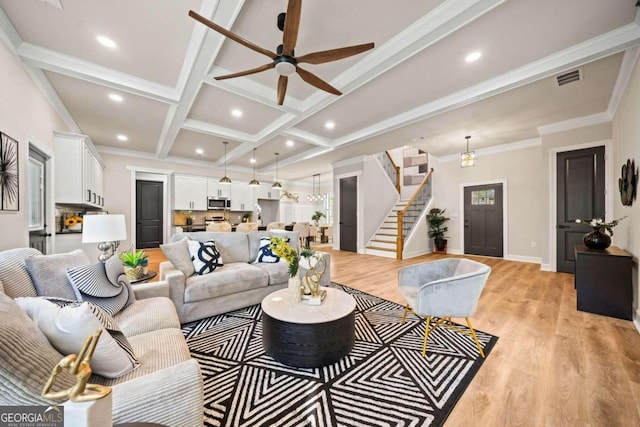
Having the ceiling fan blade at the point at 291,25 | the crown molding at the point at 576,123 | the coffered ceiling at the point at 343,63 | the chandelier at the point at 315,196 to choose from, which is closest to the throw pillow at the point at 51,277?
the coffered ceiling at the point at 343,63

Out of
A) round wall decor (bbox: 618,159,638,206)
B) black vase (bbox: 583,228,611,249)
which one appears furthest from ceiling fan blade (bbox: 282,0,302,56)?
black vase (bbox: 583,228,611,249)

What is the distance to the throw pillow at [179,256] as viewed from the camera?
2.70 meters

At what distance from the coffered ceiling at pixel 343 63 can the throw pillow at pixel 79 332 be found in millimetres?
2255

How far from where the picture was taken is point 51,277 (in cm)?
157

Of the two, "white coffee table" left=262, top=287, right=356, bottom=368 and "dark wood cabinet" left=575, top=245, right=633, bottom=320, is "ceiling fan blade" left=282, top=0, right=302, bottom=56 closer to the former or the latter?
"white coffee table" left=262, top=287, right=356, bottom=368

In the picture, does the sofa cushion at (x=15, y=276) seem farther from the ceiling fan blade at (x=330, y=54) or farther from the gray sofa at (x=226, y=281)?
the ceiling fan blade at (x=330, y=54)

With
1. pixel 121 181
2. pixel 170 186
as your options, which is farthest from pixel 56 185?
pixel 170 186

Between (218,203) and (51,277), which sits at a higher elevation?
(218,203)

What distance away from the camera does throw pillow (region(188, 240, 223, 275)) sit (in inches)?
112

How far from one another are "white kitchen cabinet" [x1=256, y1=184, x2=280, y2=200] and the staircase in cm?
400

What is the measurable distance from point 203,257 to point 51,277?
1373 millimetres

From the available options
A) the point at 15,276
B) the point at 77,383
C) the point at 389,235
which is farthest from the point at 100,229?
the point at 389,235

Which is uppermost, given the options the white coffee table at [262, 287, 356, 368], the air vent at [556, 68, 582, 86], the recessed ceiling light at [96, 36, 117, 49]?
the recessed ceiling light at [96, 36, 117, 49]

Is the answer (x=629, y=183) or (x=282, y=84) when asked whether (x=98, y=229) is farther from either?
(x=629, y=183)
